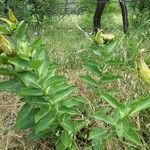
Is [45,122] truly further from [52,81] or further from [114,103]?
[114,103]

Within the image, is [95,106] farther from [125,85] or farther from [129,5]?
[129,5]

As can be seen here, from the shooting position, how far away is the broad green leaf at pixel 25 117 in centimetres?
177

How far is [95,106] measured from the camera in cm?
209

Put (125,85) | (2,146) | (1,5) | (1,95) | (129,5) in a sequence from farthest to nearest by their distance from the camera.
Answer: (129,5)
(1,5)
(1,95)
(125,85)
(2,146)

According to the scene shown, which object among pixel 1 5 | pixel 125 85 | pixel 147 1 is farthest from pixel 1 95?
pixel 147 1

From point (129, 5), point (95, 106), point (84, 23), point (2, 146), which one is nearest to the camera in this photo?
point (2, 146)

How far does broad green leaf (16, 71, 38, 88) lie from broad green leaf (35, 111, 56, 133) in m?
0.12

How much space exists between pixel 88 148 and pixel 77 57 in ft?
4.52

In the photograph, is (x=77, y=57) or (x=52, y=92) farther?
(x=77, y=57)

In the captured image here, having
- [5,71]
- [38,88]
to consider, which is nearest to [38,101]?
[38,88]

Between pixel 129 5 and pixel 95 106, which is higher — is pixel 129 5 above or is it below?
below

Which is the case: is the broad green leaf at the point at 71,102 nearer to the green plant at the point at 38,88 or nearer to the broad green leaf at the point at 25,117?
the green plant at the point at 38,88

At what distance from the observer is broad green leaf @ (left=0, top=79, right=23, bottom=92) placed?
5.72ft

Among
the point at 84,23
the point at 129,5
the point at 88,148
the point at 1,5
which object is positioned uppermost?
the point at 88,148
